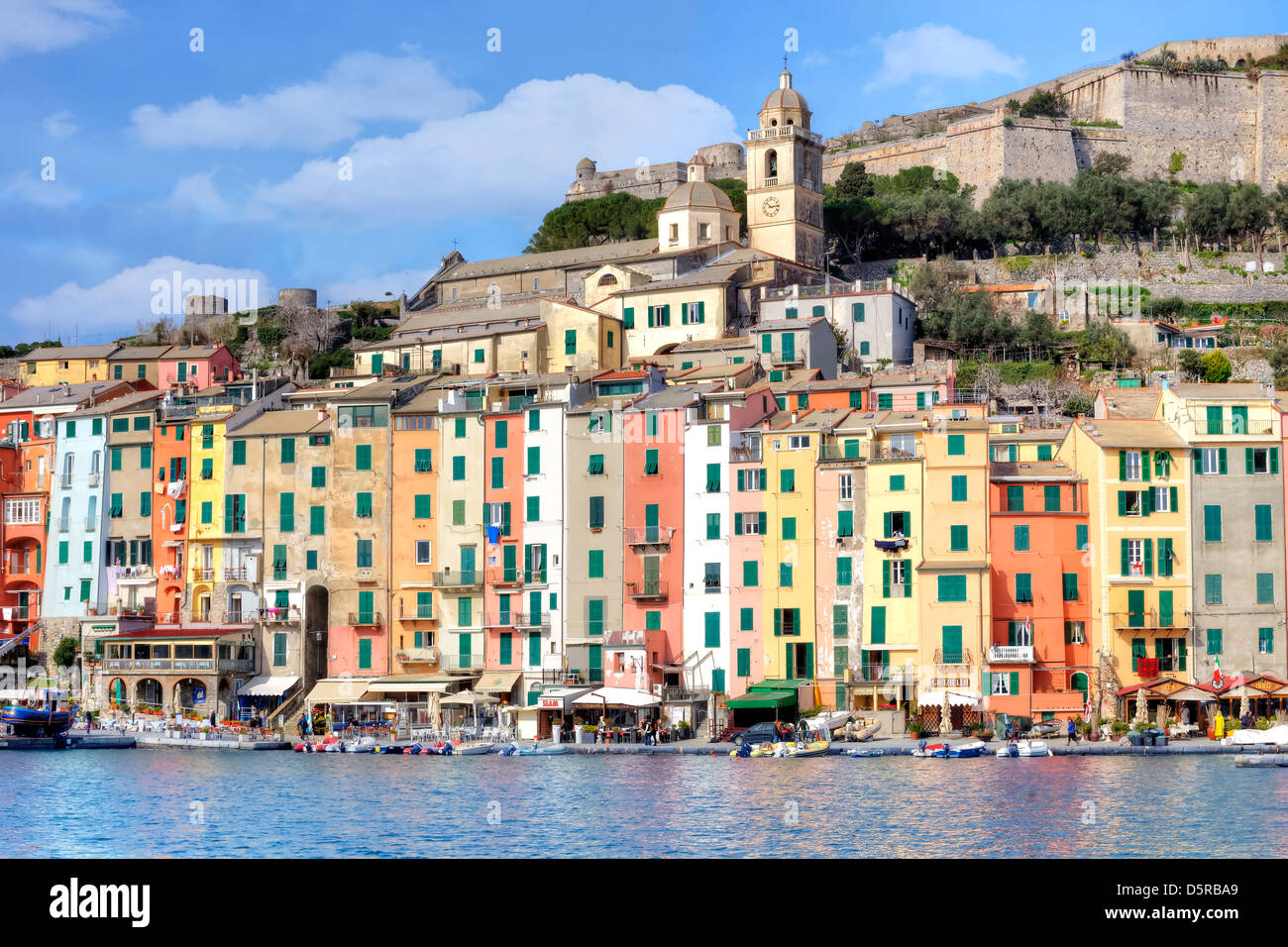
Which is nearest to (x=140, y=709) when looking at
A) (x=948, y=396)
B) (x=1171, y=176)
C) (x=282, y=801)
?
(x=282, y=801)

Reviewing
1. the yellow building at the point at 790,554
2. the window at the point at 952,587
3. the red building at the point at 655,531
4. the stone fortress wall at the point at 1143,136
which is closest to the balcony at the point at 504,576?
the red building at the point at 655,531

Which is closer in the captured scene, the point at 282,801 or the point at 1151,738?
the point at 282,801

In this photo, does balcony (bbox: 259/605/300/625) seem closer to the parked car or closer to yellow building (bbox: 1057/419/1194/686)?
the parked car

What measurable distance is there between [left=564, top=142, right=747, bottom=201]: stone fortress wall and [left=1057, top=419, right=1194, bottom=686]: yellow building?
61.8m

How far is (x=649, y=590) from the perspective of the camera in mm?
62281

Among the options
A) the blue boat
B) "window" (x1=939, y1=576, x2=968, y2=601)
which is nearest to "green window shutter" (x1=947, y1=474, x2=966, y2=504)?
"window" (x1=939, y1=576, x2=968, y2=601)

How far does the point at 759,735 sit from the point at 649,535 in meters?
10.2

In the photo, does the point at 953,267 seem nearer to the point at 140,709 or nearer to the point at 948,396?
the point at 948,396

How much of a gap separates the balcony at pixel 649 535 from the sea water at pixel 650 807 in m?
9.88

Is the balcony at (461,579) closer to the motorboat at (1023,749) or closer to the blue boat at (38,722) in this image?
the blue boat at (38,722)

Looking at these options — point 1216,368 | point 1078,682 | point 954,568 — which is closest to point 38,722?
point 954,568

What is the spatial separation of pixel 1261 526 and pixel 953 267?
35906mm

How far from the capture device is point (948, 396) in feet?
225

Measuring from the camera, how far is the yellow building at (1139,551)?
56.5 m
